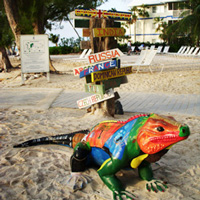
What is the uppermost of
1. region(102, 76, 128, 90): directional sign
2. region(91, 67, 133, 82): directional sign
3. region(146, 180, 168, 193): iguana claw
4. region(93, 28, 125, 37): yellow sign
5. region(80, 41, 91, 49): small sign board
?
region(93, 28, 125, 37): yellow sign

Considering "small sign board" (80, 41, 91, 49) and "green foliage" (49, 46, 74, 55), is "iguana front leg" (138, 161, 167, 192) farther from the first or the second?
"green foliage" (49, 46, 74, 55)

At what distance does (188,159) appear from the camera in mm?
3393

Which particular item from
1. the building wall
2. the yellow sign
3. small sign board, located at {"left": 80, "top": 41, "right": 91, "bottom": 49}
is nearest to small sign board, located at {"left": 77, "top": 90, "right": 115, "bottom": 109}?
small sign board, located at {"left": 80, "top": 41, "right": 91, "bottom": 49}

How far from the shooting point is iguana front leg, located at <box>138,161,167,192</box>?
2586mm

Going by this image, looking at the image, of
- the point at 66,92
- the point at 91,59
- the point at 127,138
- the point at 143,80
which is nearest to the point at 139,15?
the point at 143,80

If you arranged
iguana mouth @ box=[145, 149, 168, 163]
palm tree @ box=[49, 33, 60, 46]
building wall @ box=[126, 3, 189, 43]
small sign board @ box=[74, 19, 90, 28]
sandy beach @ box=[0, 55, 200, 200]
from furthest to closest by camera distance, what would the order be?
building wall @ box=[126, 3, 189, 43], palm tree @ box=[49, 33, 60, 46], small sign board @ box=[74, 19, 90, 28], sandy beach @ box=[0, 55, 200, 200], iguana mouth @ box=[145, 149, 168, 163]

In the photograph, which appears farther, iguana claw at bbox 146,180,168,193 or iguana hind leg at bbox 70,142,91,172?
iguana hind leg at bbox 70,142,91,172

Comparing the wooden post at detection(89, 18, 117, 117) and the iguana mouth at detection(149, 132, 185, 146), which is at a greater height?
the wooden post at detection(89, 18, 117, 117)

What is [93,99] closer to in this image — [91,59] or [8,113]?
[91,59]

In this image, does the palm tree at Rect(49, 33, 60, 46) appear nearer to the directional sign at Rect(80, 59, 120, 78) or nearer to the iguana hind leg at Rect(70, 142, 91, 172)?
the directional sign at Rect(80, 59, 120, 78)

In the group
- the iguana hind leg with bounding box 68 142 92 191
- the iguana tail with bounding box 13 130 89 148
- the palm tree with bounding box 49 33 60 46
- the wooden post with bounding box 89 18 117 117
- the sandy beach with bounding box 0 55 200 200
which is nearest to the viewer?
the sandy beach with bounding box 0 55 200 200

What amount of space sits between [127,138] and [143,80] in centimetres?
861

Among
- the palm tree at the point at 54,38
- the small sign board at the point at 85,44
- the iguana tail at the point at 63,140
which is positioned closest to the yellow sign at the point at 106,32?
the small sign board at the point at 85,44

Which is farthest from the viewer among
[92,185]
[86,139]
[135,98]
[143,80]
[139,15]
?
[139,15]
